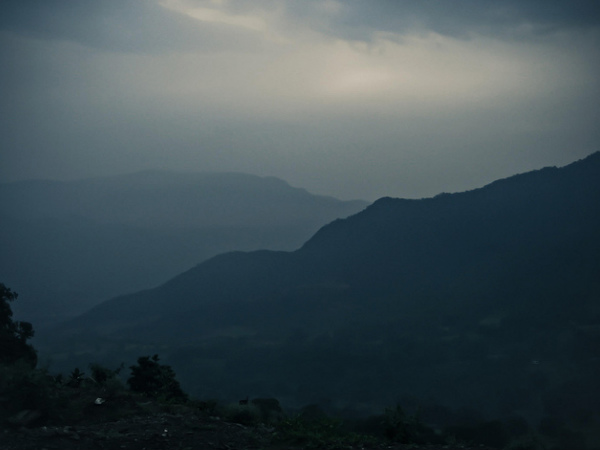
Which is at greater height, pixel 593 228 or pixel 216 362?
pixel 593 228

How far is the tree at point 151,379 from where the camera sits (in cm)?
1519

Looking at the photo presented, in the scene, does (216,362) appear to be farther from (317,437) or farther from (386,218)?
(317,437)

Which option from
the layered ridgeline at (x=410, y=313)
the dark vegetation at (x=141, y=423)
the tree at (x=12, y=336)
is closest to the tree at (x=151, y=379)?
the dark vegetation at (x=141, y=423)

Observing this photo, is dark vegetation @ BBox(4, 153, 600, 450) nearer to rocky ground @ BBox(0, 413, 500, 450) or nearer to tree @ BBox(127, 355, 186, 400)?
tree @ BBox(127, 355, 186, 400)

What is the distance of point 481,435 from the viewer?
87.8 ft

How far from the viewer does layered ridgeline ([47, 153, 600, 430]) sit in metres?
55.7

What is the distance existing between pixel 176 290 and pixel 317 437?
321 feet

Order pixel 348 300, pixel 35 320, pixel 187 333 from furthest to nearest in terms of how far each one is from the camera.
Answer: pixel 35 320 < pixel 187 333 < pixel 348 300

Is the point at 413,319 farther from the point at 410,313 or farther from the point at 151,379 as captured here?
the point at 151,379

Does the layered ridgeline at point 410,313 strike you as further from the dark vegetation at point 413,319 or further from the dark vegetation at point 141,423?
the dark vegetation at point 141,423

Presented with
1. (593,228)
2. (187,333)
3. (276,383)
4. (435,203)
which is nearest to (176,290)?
(187,333)

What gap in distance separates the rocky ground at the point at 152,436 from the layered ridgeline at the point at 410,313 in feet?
134

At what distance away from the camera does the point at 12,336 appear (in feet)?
59.4

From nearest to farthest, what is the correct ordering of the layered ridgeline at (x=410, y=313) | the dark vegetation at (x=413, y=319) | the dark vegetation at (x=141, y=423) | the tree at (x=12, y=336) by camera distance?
the dark vegetation at (x=141, y=423) < the tree at (x=12, y=336) < the dark vegetation at (x=413, y=319) < the layered ridgeline at (x=410, y=313)
